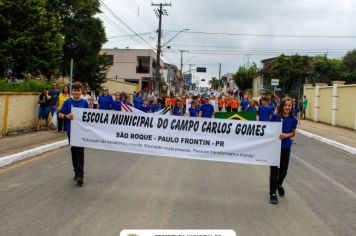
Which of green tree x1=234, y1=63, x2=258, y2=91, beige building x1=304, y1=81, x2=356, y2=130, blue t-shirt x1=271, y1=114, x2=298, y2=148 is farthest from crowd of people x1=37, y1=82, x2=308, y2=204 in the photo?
green tree x1=234, y1=63, x2=258, y2=91

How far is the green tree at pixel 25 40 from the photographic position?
2272 cm

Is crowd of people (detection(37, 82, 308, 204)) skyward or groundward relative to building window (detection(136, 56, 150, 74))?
groundward

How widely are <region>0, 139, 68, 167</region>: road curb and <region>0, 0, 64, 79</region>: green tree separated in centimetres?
1140

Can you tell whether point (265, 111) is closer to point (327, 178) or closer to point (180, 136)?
point (327, 178)

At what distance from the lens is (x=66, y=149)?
41.3 ft

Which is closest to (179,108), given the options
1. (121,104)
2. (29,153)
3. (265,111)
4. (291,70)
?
(121,104)

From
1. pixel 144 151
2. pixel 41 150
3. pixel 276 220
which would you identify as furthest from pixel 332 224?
pixel 41 150

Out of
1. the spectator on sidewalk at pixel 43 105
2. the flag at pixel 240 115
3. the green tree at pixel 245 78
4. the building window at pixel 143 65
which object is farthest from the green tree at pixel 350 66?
the green tree at pixel 245 78

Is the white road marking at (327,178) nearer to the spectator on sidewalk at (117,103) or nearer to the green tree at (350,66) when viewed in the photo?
the spectator on sidewalk at (117,103)

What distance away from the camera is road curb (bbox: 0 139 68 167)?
9741 mm

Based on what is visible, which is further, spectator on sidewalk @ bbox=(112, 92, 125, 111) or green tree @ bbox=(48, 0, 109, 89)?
green tree @ bbox=(48, 0, 109, 89)

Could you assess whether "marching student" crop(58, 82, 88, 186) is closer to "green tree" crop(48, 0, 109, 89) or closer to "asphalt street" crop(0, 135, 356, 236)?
"asphalt street" crop(0, 135, 356, 236)

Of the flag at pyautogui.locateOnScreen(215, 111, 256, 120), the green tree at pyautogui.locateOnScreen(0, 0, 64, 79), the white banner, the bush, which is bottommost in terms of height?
the white banner

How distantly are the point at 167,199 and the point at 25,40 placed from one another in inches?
719
